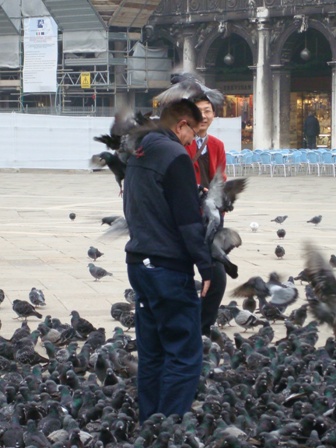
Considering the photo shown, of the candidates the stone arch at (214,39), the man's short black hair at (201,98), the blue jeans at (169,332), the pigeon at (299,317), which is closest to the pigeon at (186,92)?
the man's short black hair at (201,98)

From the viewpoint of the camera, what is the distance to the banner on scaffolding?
1439 inches

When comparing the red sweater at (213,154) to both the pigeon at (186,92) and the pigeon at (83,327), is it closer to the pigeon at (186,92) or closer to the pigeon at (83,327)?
the pigeon at (186,92)

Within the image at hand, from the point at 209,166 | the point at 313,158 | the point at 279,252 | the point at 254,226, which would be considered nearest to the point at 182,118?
the point at 209,166

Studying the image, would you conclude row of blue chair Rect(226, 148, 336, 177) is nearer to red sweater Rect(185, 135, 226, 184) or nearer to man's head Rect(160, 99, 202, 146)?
red sweater Rect(185, 135, 226, 184)

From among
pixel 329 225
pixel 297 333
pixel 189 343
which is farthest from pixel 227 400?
pixel 329 225

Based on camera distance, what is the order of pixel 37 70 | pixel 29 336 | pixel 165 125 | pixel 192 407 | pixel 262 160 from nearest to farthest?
1. pixel 165 125
2. pixel 192 407
3. pixel 29 336
4. pixel 262 160
5. pixel 37 70

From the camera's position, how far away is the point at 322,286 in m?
4.71

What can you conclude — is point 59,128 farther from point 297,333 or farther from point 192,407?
point 192,407

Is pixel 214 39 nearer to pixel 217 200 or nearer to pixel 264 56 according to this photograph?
pixel 264 56

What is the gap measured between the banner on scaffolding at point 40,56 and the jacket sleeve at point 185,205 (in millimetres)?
31965

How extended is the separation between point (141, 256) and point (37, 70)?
1279 inches

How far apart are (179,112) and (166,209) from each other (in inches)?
17.6

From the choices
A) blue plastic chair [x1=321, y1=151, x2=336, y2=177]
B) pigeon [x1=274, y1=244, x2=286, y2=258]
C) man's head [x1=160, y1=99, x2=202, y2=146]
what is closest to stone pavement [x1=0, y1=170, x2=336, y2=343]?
pigeon [x1=274, y1=244, x2=286, y2=258]

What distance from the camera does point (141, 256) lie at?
195 inches
